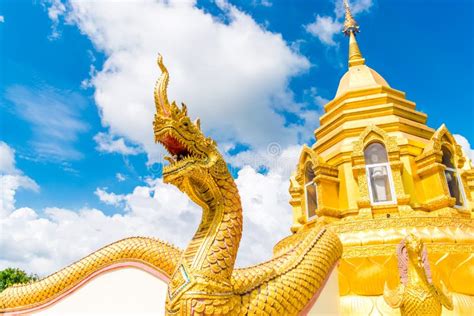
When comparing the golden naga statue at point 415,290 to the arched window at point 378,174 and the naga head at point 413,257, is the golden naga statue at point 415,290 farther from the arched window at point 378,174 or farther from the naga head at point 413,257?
the arched window at point 378,174

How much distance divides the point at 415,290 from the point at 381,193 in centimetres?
494

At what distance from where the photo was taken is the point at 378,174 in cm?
967

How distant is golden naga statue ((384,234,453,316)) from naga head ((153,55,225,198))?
299cm

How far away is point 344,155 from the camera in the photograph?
33.0ft

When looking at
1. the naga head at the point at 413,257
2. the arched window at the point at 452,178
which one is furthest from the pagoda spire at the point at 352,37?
the naga head at the point at 413,257

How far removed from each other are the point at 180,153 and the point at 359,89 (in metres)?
9.48

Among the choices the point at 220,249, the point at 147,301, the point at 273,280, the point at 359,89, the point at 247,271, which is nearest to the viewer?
the point at 220,249

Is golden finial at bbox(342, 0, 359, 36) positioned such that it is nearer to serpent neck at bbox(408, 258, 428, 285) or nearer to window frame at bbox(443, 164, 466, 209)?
window frame at bbox(443, 164, 466, 209)

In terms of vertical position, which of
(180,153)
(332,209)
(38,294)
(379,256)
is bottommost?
(38,294)

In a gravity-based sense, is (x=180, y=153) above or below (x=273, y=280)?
above

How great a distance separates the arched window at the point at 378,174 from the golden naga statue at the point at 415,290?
4.19 meters

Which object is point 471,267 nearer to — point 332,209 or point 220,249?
point 332,209

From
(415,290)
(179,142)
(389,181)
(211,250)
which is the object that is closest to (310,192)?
(389,181)

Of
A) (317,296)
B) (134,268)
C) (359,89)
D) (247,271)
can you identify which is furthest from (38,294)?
(359,89)
